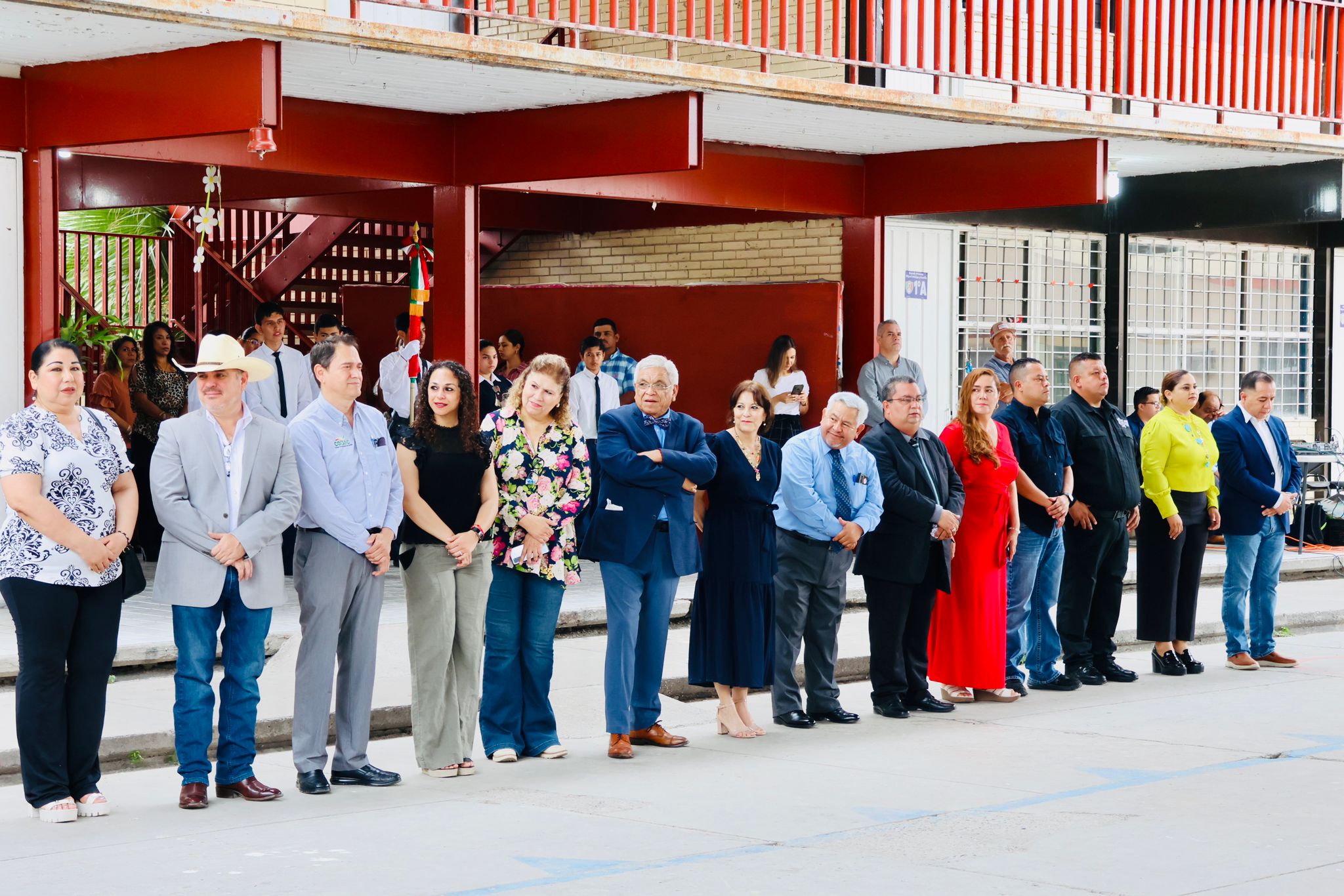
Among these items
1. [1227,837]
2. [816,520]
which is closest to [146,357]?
[816,520]

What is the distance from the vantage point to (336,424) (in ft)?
23.7

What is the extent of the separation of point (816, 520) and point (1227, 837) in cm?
289

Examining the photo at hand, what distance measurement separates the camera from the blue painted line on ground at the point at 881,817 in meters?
5.72

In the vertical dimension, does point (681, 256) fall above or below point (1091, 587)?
above

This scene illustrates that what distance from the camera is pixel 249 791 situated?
6.97 m

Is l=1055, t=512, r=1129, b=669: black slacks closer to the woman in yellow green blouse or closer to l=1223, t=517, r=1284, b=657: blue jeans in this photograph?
the woman in yellow green blouse

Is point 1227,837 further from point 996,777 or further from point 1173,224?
point 1173,224

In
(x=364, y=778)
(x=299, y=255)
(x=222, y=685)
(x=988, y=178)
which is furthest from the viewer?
(x=299, y=255)

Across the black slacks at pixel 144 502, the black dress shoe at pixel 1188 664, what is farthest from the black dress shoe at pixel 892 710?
the black slacks at pixel 144 502

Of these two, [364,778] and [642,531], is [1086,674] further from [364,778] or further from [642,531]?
[364,778]

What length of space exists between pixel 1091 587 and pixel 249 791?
5.17 meters

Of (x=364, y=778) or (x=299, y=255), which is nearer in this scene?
(x=364, y=778)

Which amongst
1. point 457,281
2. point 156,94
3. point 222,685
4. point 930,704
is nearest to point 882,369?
point 457,281

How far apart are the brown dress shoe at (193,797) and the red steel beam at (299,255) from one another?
423 inches
